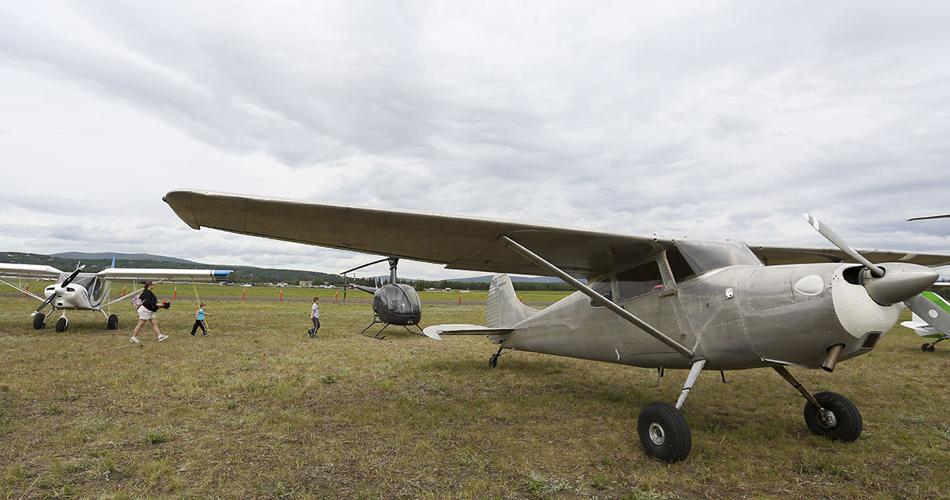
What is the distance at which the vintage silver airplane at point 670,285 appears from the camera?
400 cm

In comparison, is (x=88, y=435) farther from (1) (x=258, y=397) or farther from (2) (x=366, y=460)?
(2) (x=366, y=460)

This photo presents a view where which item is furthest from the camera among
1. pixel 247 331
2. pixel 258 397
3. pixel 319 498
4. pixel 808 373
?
pixel 247 331

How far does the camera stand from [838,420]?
5.16m

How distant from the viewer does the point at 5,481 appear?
3.74 meters

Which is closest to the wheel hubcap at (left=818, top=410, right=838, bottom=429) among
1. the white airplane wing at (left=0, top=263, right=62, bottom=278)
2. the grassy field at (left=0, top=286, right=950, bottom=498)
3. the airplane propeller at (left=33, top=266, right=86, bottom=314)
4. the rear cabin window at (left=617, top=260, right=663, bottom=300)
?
the grassy field at (left=0, top=286, right=950, bottom=498)

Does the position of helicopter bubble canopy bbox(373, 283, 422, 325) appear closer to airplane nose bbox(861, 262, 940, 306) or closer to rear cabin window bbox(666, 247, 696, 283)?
rear cabin window bbox(666, 247, 696, 283)

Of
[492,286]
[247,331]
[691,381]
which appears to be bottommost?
[247,331]

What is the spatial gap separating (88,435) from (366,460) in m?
3.13

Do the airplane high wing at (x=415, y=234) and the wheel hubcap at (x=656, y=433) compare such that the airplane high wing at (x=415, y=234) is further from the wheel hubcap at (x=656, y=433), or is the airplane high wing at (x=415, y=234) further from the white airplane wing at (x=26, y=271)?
the white airplane wing at (x=26, y=271)

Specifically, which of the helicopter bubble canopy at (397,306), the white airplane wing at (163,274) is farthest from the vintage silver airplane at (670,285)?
the white airplane wing at (163,274)

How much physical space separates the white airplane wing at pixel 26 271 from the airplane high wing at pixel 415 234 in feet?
57.8

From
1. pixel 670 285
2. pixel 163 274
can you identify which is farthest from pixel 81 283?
pixel 670 285

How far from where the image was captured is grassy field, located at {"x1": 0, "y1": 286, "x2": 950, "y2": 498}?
3930 millimetres

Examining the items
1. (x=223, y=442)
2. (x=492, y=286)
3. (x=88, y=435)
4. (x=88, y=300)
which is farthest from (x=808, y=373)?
(x=88, y=300)
